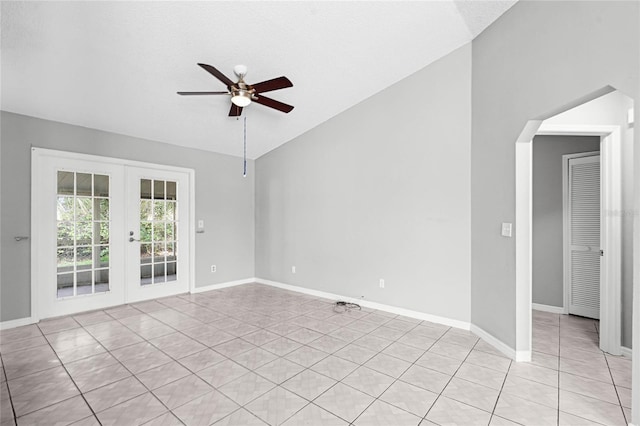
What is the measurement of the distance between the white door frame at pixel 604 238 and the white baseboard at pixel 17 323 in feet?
18.2

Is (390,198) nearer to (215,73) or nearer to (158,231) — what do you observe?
(215,73)

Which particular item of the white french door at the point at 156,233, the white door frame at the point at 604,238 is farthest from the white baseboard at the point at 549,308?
the white french door at the point at 156,233

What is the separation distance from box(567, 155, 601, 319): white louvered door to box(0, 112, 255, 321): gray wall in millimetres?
5336

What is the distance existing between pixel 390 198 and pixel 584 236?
262 centimetres

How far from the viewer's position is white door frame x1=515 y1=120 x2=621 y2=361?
278 cm

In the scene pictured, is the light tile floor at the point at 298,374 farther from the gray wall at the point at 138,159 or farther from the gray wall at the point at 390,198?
the gray wall at the point at 138,159

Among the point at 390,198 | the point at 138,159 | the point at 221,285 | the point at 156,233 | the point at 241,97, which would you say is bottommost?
the point at 221,285

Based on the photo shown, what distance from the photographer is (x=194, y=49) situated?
3029 millimetres

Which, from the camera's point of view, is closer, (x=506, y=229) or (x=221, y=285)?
(x=506, y=229)

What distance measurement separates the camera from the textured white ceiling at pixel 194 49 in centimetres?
260

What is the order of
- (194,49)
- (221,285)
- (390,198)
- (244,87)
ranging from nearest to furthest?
(244,87) < (194,49) < (390,198) < (221,285)

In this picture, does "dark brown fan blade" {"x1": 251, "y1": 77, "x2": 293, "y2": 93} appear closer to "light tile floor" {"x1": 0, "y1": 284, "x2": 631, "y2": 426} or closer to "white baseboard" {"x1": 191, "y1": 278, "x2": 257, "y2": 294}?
"light tile floor" {"x1": 0, "y1": 284, "x2": 631, "y2": 426}

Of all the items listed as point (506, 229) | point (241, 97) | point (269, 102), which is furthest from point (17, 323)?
point (506, 229)

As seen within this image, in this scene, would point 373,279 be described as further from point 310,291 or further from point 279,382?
point 279,382
